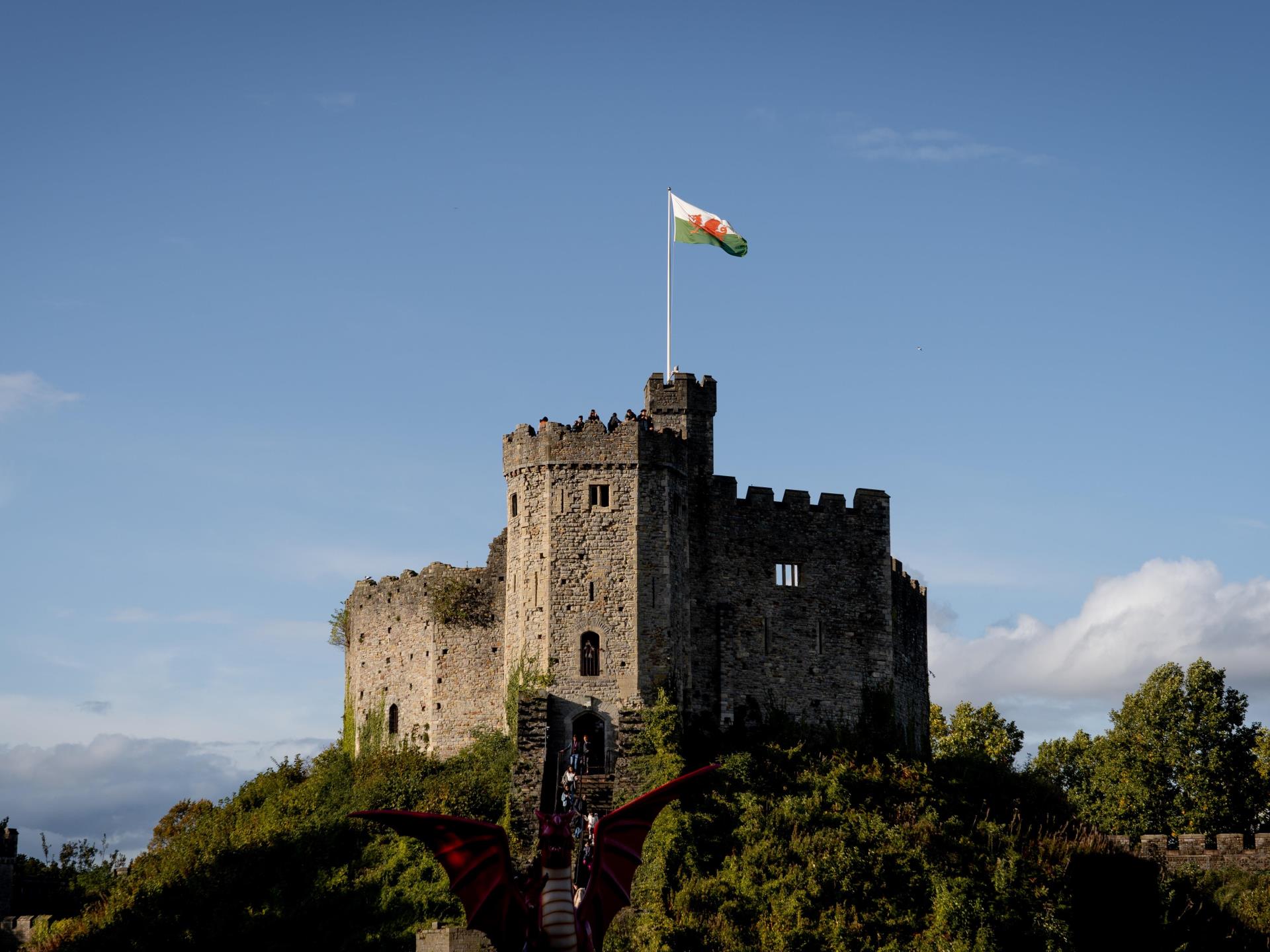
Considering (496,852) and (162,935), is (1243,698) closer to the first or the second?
(162,935)

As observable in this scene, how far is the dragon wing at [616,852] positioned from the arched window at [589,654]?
2299cm

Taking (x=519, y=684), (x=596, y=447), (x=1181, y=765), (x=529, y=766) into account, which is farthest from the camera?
(x=1181, y=765)

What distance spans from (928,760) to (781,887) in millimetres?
13519

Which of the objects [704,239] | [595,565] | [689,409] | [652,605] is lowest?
[652,605]

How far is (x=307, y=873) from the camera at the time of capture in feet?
158

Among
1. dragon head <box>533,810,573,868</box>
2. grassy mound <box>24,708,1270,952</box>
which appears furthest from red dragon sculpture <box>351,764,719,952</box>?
grassy mound <box>24,708,1270,952</box>

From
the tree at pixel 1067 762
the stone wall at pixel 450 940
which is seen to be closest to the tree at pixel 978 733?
the tree at pixel 1067 762

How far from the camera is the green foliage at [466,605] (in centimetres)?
5584

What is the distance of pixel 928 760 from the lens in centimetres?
5572

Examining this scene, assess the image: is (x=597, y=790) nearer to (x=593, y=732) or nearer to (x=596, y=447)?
(x=593, y=732)

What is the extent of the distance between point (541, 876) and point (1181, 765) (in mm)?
46571

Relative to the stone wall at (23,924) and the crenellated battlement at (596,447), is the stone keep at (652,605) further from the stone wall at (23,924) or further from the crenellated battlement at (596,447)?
the stone wall at (23,924)

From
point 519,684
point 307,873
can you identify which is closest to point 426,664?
point 519,684

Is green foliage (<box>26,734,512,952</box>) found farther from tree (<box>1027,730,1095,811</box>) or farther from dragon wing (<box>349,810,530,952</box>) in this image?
tree (<box>1027,730,1095,811</box>)
